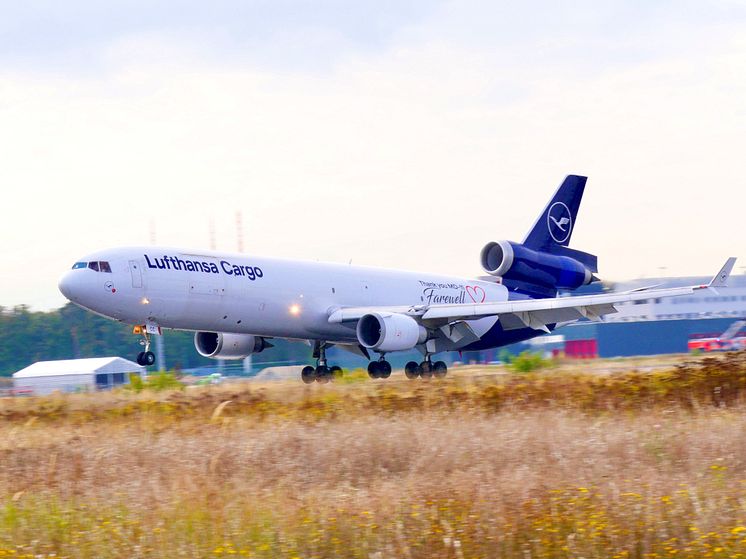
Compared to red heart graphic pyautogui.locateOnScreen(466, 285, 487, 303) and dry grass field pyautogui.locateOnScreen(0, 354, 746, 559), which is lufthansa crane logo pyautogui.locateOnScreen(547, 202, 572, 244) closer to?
red heart graphic pyautogui.locateOnScreen(466, 285, 487, 303)

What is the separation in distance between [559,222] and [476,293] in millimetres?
5125

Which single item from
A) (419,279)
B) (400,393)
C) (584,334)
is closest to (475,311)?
(419,279)

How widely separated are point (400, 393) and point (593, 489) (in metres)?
11.5

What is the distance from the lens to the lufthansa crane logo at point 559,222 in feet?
134

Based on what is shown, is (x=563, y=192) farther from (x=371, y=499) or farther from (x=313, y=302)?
(x=371, y=499)

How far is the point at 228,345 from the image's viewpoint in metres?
34.8

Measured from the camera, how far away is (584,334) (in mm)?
Result: 95125

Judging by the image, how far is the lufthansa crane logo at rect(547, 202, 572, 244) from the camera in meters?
40.9

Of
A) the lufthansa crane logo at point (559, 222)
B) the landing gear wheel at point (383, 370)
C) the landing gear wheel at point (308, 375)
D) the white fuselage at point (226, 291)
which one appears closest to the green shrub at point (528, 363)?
the landing gear wheel at point (383, 370)

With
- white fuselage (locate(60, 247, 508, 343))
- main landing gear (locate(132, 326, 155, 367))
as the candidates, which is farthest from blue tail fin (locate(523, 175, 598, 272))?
main landing gear (locate(132, 326, 155, 367))

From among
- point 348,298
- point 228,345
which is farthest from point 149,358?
point 348,298

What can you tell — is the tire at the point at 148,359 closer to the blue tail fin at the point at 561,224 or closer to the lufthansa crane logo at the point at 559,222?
the blue tail fin at the point at 561,224

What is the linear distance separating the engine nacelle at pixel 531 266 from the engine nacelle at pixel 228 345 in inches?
386

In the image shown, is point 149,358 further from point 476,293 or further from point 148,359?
point 476,293
